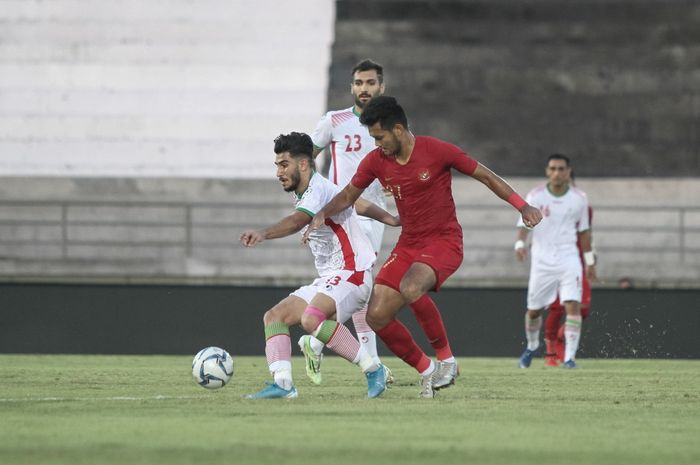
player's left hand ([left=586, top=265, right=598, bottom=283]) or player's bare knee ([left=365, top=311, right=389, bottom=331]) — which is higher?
player's left hand ([left=586, top=265, right=598, bottom=283])

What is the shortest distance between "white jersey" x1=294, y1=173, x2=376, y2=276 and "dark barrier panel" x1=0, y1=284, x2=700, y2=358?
259 inches

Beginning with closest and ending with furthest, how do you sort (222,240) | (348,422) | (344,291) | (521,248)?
(348,422)
(344,291)
(521,248)
(222,240)

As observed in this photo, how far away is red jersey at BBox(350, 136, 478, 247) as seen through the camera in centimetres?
710

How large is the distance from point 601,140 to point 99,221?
623cm

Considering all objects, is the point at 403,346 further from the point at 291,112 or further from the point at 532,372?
the point at 291,112

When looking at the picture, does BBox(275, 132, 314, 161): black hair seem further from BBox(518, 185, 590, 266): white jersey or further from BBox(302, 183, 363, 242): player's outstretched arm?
BBox(518, 185, 590, 266): white jersey

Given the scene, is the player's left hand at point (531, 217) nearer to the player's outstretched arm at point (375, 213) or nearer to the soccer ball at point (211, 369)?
the player's outstretched arm at point (375, 213)

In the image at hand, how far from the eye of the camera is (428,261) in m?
7.14

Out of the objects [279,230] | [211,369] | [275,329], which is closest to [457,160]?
[279,230]

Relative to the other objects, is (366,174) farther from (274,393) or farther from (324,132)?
(324,132)

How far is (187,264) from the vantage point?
1598 cm

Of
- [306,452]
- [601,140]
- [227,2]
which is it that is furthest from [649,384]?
[227,2]

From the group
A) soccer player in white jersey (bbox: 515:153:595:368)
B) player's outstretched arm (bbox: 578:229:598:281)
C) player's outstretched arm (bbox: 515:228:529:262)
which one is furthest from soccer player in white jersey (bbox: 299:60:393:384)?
player's outstretched arm (bbox: 578:229:598:281)

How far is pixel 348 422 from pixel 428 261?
1643 millimetres
